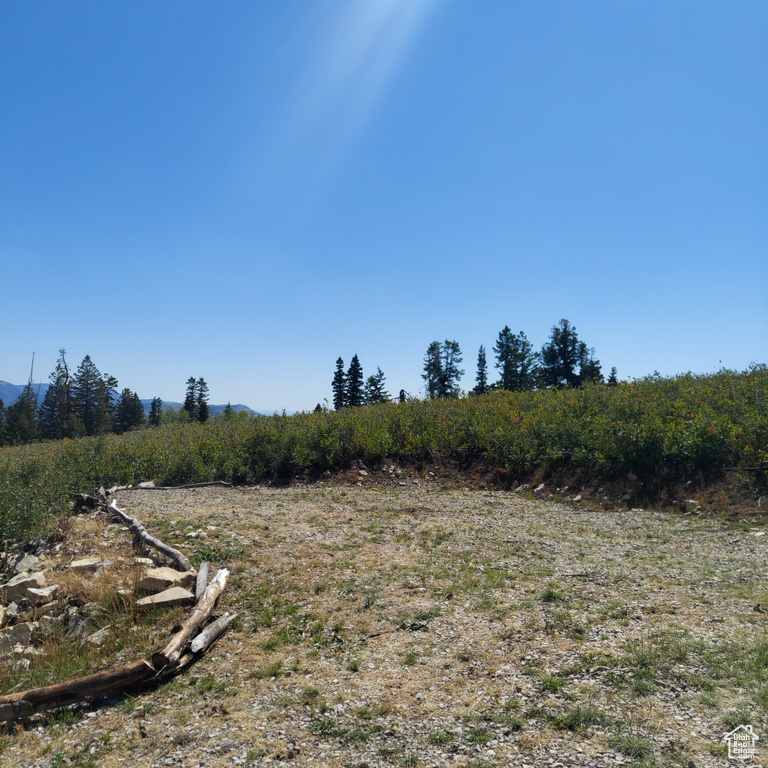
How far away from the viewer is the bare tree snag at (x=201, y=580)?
6.28 m

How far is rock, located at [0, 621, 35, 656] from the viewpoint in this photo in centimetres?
588

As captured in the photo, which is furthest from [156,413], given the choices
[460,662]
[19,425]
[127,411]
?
[460,662]

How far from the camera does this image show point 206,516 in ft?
33.0

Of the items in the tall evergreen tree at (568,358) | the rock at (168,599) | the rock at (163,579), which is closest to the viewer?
the rock at (168,599)

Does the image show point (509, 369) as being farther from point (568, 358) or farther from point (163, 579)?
point (163, 579)

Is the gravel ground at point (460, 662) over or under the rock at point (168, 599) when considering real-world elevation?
under

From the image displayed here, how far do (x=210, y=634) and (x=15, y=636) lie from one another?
2739mm

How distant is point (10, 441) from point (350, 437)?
5688 cm

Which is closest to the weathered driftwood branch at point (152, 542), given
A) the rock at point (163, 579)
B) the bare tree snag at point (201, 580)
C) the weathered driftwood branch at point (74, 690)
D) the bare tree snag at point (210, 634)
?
the rock at point (163, 579)

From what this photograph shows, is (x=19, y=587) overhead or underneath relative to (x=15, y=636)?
overhead

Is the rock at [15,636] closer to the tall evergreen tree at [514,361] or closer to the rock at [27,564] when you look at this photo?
the rock at [27,564]

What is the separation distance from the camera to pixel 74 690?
4.61m
